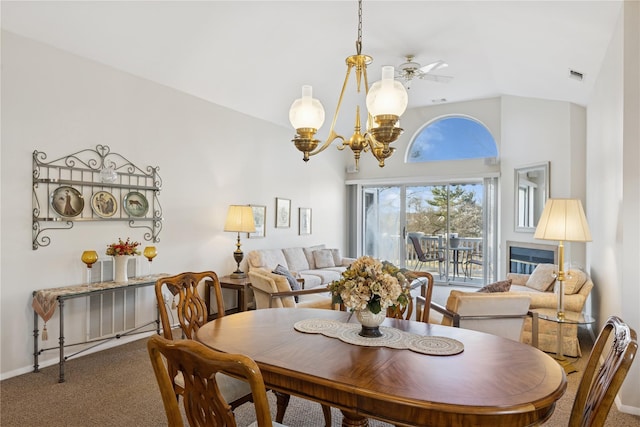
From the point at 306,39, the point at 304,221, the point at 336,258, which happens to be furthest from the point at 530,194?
the point at 306,39

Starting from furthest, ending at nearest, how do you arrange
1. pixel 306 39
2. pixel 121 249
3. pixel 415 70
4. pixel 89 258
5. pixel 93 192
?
pixel 415 70
pixel 306 39
pixel 93 192
pixel 121 249
pixel 89 258

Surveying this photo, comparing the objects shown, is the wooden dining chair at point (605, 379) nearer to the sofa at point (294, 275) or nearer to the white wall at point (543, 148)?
the sofa at point (294, 275)

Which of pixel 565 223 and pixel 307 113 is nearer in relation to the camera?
pixel 307 113

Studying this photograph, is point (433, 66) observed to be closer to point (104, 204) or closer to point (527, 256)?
point (527, 256)

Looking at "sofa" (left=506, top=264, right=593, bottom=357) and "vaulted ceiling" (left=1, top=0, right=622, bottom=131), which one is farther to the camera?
"sofa" (left=506, top=264, right=593, bottom=357)

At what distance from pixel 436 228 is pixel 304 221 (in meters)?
2.56

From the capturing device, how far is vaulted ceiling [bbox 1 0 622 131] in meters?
3.37

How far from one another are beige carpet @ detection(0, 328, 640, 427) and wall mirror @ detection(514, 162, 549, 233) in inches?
123

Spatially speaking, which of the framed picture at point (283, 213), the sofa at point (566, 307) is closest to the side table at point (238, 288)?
the framed picture at point (283, 213)

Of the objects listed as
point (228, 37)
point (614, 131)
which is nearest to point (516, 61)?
point (614, 131)

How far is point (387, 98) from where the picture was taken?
2.33 metres

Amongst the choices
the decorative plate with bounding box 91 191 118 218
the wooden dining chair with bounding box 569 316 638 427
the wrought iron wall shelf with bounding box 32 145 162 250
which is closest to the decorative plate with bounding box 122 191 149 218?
the wrought iron wall shelf with bounding box 32 145 162 250

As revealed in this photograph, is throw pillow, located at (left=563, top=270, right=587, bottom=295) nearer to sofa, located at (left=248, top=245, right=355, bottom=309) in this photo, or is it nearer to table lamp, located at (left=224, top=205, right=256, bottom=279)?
sofa, located at (left=248, top=245, right=355, bottom=309)

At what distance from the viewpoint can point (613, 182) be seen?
3.30 m
